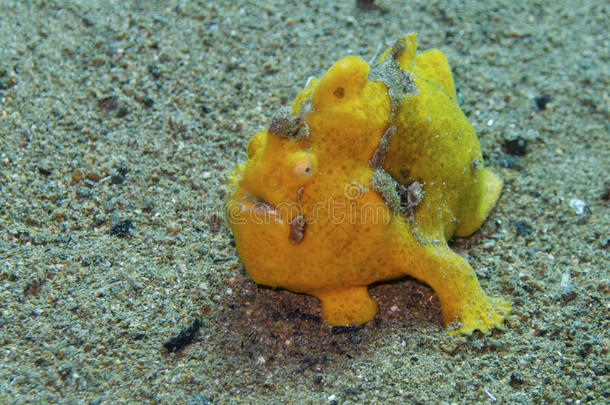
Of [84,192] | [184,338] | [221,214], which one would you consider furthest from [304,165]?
[84,192]

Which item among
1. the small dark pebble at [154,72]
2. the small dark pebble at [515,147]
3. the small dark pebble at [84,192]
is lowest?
the small dark pebble at [515,147]

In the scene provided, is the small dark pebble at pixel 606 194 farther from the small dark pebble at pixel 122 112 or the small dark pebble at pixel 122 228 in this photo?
the small dark pebble at pixel 122 112

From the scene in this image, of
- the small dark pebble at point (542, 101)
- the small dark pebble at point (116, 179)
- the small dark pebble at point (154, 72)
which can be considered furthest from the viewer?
the small dark pebble at point (542, 101)

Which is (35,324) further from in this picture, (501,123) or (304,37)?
(501,123)

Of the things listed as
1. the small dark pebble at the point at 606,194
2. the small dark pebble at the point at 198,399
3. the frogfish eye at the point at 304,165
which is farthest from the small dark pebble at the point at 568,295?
the small dark pebble at the point at 198,399

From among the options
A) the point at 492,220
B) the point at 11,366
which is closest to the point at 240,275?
the point at 11,366

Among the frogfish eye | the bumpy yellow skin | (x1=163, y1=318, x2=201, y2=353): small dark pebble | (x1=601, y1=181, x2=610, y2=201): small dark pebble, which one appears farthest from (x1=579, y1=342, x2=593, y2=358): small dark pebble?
(x1=163, y1=318, x2=201, y2=353): small dark pebble

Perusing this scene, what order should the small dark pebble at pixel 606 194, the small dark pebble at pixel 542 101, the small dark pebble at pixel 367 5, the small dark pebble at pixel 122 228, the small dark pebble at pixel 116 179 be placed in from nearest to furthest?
the small dark pebble at pixel 122 228
the small dark pebble at pixel 116 179
the small dark pebble at pixel 606 194
the small dark pebble at pixel 542 101
the small dark pebble at pixel 367 5
